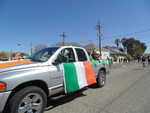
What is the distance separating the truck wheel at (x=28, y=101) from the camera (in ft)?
8.33

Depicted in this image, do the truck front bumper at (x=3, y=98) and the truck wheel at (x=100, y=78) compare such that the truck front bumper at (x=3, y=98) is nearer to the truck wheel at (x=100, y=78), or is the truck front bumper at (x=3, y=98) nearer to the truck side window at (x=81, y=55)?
the truck side window at (x=81, y=55)

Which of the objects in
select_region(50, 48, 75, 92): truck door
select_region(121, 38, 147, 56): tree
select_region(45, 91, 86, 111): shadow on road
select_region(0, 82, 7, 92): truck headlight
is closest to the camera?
select_region(0, 82, 7, 92): truck headlight

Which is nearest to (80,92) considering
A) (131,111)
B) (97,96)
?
(97,96)

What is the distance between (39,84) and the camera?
312 cm

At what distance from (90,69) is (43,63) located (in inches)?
87.9

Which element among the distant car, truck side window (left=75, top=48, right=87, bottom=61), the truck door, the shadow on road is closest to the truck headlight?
the distant car

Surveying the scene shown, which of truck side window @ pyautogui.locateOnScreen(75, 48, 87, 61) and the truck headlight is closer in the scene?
the truck headlight

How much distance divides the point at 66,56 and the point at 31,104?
1803 millimetres

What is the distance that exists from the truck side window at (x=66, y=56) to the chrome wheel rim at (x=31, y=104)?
1228 mm

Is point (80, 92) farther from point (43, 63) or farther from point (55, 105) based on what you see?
point (43, 63)

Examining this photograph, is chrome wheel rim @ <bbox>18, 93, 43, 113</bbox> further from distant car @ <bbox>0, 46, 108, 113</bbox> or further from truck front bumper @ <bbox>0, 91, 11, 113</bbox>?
truck front bumper @ <bbox>0, 91, 11, 113</bbox>

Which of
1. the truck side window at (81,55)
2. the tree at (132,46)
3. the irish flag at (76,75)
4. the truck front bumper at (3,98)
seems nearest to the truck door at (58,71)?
the irish flag at (76,75)

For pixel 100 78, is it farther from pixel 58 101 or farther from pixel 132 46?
pixel 132 46

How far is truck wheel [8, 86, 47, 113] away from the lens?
2.54m
